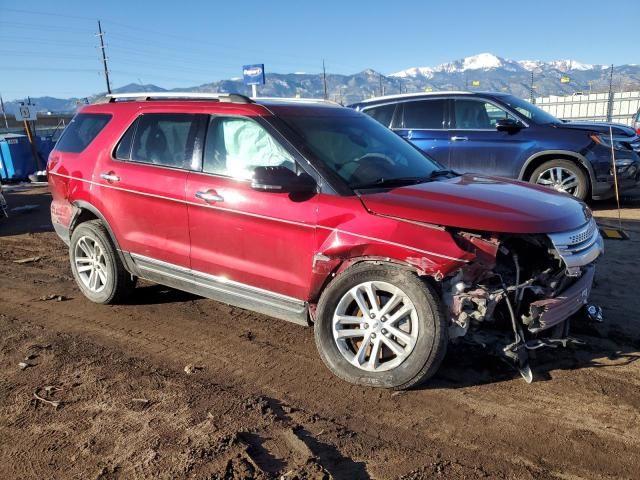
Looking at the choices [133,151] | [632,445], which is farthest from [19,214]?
[632,445]

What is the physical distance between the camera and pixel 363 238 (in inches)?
131

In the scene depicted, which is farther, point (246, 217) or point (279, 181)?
point (246, 217)

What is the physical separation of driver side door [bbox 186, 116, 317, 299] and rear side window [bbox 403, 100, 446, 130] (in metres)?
5.67

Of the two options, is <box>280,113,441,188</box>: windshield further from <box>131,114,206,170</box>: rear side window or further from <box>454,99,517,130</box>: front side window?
<box>454,99,517,130</box>: front side window

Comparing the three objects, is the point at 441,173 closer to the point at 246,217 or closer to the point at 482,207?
the point at 482,207

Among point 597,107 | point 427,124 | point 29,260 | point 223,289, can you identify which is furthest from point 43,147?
point 597,107

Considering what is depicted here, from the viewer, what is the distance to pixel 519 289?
322 cm

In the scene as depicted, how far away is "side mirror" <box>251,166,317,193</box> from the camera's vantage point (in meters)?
3.48

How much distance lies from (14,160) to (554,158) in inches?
660

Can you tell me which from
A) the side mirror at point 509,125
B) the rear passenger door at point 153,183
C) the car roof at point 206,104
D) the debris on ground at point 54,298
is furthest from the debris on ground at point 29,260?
the side mirror at point 509,125

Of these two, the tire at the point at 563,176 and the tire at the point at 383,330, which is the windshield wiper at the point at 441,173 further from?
the tire at the point at 563,176

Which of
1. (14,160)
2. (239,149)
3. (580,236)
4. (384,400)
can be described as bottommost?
(384,400)

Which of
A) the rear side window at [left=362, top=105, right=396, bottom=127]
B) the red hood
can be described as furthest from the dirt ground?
the rear side window at [left=362, top=105, right=396, bottom=127]

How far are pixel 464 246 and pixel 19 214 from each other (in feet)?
33.3
